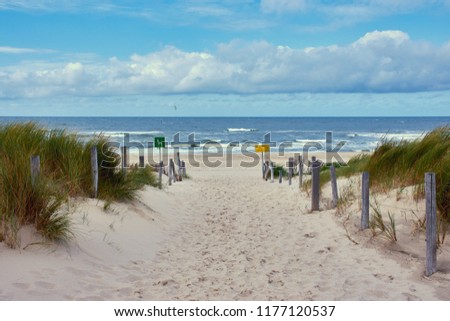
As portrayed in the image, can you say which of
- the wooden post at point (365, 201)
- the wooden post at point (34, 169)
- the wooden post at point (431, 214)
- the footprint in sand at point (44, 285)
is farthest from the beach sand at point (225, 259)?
the wooden post at point (34, 169)

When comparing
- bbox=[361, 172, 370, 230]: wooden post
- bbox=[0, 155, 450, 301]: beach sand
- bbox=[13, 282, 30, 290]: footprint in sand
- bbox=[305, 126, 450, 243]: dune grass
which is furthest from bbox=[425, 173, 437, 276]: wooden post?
bbox=[13, 282, 30, 290]: footprint in sand

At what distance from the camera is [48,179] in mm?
7793

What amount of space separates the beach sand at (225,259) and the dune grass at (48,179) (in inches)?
10.0

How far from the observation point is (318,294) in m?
6.32

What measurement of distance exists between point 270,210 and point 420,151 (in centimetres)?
471

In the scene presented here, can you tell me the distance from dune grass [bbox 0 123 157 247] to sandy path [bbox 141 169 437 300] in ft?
5.31

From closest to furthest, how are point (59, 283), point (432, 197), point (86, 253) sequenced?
point (59, 283), point (432, 197), point (86, 253)

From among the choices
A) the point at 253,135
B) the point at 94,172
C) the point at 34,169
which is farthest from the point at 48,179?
the point at 253,135

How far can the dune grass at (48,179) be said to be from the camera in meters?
6.50

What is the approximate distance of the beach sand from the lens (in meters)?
6.22

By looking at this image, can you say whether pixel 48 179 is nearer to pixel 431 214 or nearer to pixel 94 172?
pixel 94 172

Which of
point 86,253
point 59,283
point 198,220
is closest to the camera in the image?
point 59,283

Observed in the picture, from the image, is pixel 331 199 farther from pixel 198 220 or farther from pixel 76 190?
pixel 76 190

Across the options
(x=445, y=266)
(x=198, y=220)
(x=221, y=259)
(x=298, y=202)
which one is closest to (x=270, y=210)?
(x=298, y=202)
